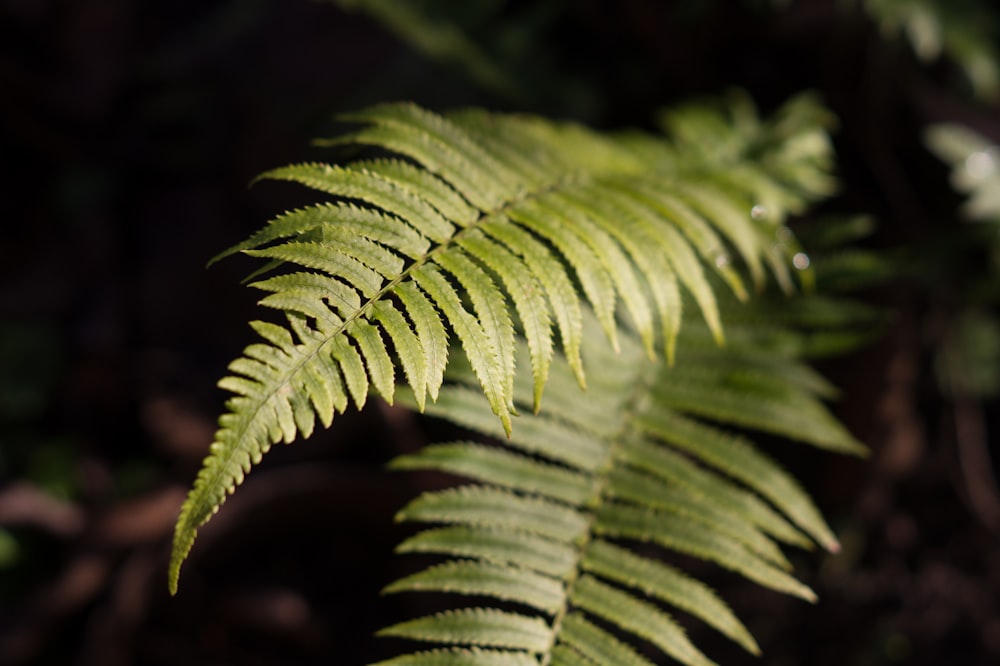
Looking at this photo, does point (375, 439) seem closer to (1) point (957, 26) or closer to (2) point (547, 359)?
(2) point (547, 359)

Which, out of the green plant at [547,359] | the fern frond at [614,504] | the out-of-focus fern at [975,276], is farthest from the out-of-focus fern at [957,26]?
the fern frond at [614,504]

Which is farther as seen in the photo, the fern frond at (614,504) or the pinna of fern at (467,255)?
the fern frond at (614,504)

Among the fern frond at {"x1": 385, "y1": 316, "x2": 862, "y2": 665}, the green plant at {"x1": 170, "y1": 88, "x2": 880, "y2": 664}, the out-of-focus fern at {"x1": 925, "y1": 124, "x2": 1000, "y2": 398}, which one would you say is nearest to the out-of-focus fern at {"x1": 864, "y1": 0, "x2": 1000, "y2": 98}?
the out-of-focus fern at {"x1": 925, "y1": 124, "x2": 1000, "y2": 398}

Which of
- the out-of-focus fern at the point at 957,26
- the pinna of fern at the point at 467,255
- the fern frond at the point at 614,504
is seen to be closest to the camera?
the pinna of fern at the point at 467,255

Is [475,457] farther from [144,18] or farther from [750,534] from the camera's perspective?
[144,18]

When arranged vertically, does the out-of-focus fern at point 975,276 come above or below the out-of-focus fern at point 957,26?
below

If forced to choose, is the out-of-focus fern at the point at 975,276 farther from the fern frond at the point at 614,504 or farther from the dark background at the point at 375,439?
the fern frond at the point at 614,504

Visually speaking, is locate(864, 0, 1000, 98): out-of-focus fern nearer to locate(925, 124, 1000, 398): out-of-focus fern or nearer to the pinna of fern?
locate(925, 124, 1000, 398): out-of-focus fern
